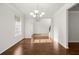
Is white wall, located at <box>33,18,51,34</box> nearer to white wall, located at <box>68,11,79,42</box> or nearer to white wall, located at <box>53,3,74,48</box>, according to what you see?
white wall, located at <box>68,11,79,42</box>

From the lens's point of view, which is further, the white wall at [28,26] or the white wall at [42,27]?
the white wall at [42,27]

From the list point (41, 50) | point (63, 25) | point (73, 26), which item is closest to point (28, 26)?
point (73, 26)

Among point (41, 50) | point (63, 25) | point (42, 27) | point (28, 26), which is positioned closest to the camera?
point (41, 50)

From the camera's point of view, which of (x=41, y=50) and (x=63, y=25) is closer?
(x=41, y=50)

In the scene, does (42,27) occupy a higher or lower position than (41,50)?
higher

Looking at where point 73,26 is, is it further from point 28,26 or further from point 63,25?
point 28,26

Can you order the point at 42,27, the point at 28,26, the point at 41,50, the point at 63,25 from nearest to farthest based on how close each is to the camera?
the point at 41,50 < the point at 63,25 < the point at 28,26 < the point at 42,27

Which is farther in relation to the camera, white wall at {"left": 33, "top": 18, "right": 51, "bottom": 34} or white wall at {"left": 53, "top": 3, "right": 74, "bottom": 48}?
white wall at {"left": 33, "top": 18, "right": 51, "bottom": 34}

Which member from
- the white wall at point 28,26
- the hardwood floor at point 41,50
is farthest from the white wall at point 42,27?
the hardwood floor at point 41,50

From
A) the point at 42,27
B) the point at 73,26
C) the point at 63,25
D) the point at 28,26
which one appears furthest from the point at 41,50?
the point at 42,27

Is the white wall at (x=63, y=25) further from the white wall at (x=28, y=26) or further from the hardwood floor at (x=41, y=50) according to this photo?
the white wall at (x=28, y=26)

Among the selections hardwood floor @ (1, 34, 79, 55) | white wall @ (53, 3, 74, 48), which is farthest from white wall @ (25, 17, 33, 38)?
hardwood floor @ (1, 34, 79, 55)
